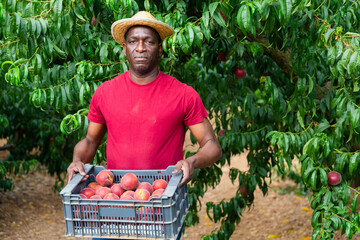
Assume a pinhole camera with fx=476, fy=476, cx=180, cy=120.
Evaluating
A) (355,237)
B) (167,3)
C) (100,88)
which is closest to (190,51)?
(167,3)

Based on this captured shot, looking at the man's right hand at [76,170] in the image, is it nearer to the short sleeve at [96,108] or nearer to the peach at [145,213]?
the short sleeve at [96,108]

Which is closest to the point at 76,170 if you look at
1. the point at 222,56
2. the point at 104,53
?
the point at 104,53

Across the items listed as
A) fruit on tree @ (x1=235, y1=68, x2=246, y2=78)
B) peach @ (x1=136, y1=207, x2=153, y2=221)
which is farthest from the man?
fruit on tree @ (x1=235, y1=68, x2=246, y2=78)

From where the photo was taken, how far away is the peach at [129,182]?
2.08 meters

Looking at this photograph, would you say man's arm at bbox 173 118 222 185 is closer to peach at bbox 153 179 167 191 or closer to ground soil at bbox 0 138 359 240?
peach at bbox 153 179 167 191

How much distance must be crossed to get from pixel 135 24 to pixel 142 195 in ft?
2.77

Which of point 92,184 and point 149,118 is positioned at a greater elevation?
point 149,118

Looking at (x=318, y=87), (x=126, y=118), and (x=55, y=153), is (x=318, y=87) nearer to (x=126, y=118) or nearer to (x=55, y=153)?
(x=126, y=118)

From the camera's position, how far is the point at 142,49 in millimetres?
2254

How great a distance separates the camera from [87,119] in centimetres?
266

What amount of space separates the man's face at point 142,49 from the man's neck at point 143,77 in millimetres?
25

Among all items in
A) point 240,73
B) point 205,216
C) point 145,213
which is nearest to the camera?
point 145,213

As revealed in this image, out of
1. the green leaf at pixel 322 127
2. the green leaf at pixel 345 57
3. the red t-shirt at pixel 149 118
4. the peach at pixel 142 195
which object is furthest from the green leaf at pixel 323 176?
the peach at pixel 142 195

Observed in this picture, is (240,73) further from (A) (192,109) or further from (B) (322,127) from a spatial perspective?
(A) (192,109)
